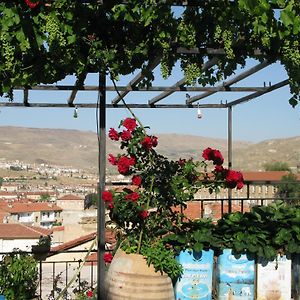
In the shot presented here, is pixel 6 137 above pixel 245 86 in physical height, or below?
above

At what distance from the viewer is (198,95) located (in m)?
6.03

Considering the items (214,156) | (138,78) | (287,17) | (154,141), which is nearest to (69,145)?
(138,78)

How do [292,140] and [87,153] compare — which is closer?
[292,140]

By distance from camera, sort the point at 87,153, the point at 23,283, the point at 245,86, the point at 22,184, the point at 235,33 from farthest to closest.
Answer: the point at 87,153 → the point at 22,184 → the point at 245,86 → the point at 23,283 → the point at 235,33

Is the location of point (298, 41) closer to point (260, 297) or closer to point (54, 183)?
point (260, 297)

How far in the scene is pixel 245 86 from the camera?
542cm

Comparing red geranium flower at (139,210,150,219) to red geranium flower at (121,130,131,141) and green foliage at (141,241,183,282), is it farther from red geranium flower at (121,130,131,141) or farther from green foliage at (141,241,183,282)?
red geranium flower at (121,130,131,141)

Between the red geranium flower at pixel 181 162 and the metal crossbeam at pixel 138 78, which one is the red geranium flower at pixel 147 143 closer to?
the red geranium flower at pixel 181 162

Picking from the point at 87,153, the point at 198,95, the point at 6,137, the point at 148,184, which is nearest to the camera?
the point at 148,184

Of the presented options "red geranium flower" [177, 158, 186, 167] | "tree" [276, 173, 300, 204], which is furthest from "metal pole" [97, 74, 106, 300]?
"tree" [276, 173, 300, 204]

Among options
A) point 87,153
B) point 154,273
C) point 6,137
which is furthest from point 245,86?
point 6,137

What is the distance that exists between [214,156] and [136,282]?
1102mm

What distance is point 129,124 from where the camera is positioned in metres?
3.62

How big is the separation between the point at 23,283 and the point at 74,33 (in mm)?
2236
